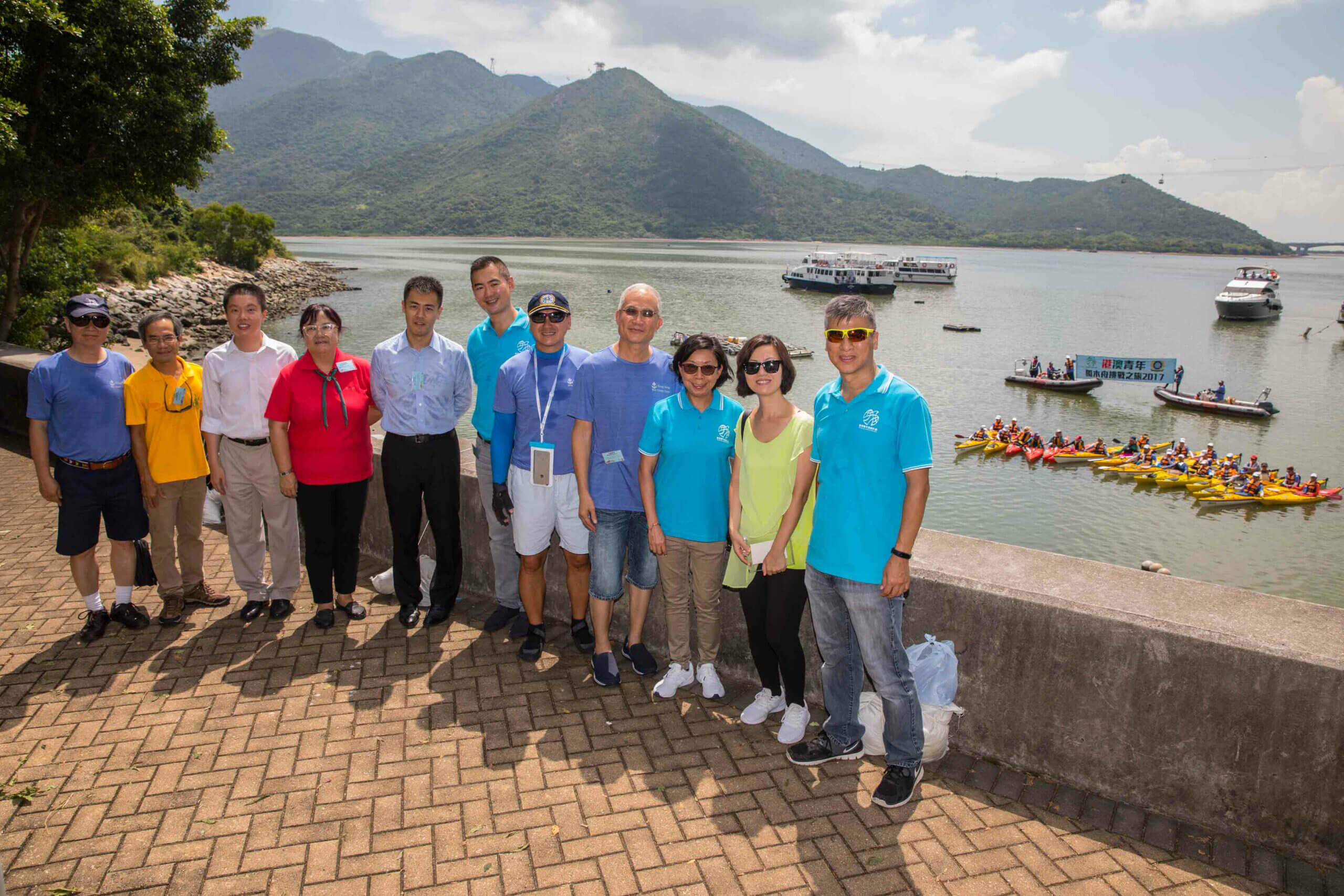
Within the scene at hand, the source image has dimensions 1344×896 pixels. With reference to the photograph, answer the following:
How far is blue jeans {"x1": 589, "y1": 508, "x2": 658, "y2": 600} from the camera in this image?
4.45 metres

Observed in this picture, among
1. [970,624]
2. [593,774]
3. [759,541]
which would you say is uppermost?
[759,541]

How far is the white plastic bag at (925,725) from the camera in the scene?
3.73 metres

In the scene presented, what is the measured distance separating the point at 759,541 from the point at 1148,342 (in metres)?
58.4

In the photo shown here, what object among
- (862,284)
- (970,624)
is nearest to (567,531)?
(970,624)

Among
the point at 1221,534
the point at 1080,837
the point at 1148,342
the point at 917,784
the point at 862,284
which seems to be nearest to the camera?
the point at 1080,837

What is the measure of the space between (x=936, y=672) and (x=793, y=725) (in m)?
0.76

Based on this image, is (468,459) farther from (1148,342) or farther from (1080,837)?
(1148,342)

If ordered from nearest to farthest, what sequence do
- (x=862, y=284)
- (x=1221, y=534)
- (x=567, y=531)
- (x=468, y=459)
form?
1. (x=567, y=531)
2. (x=468, y=459)
3. (x=1221, y=534)
4. (x=862, y=284)

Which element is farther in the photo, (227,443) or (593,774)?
(227,443)

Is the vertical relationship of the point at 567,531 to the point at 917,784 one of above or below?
above

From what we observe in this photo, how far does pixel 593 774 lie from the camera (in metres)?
3.74

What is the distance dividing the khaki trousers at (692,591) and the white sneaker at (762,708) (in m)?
0.33

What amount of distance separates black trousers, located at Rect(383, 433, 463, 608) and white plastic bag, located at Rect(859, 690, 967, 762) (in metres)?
2.76

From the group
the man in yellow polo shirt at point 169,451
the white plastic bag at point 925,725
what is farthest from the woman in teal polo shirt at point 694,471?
the man in yellow polo shirt at point 169,451
